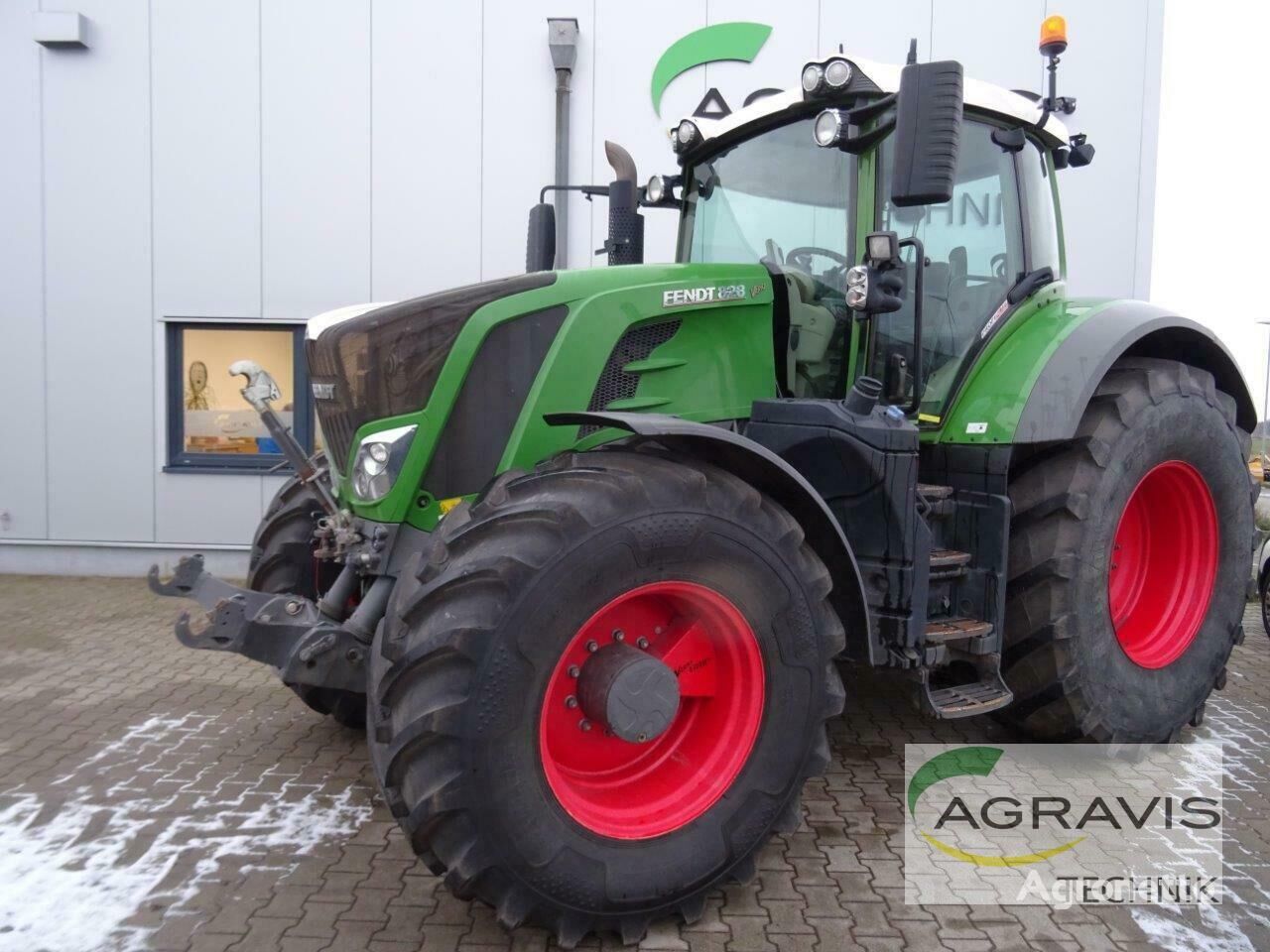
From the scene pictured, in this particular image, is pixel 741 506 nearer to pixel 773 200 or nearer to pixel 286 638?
pixel 286 638

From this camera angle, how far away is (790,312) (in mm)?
3715

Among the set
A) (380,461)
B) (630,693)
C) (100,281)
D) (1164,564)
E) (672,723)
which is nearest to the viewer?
(630,693)

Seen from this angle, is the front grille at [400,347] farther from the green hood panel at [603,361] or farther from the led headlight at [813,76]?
the led headlight at [813,76]

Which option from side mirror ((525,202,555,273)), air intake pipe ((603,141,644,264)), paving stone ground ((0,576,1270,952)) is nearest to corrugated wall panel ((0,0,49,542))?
paving stone ground ((0,576,1270,952))

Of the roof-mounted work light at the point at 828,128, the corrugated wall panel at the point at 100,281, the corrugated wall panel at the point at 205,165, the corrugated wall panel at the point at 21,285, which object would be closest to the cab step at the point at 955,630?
the roof-mounted work light at the point at 828,128

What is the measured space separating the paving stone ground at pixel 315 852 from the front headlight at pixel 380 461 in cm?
120

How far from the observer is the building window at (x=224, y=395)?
25.5ft

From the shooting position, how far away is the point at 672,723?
9.16 ft

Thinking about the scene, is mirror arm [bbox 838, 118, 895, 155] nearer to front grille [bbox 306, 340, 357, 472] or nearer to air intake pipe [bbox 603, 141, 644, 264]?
air intake pipe [bbox 603, 141, 644, 264]

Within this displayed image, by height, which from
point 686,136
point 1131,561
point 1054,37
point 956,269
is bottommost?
point 1131,561

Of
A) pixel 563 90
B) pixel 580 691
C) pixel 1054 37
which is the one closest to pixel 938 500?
pixel 580 691

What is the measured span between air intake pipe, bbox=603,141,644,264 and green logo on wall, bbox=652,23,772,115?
3.20 meters

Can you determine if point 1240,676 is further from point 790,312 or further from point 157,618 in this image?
point 157,618

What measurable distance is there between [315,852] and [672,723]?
1352mm
